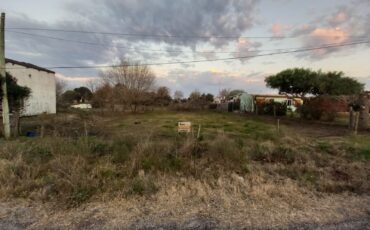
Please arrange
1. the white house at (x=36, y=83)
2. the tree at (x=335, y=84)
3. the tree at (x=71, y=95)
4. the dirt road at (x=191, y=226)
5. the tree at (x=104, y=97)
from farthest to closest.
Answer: the tree at (x=71, y=95) < the tree at (x=104, y=97) < the tree at (x=335, y=84) < the white house at (x=36, y=83) < the dirt road at (x=191, y=226)

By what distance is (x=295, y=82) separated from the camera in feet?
107

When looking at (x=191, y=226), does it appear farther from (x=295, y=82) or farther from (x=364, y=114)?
(x=295, y=82)

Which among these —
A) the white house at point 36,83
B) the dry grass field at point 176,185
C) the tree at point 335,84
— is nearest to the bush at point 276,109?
the tree at point 335,84

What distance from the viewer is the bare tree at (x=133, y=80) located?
40.8 m

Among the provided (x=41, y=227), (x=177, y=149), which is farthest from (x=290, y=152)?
(x=41, y=227)

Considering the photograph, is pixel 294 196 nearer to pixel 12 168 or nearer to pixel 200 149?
pixel 200 149

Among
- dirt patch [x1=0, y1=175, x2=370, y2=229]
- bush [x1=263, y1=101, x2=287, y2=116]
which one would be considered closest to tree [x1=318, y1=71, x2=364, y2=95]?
bush [x1=263, y1=101, x2=287, y2=116]

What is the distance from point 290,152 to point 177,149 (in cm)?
319

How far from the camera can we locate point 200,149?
7387 mm

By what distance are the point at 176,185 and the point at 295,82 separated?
3060 cm

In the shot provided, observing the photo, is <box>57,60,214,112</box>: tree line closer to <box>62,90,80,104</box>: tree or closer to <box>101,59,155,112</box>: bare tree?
<box>101,59,155,112</box>: bare tree

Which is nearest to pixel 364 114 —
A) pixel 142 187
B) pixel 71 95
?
pixel 142 187

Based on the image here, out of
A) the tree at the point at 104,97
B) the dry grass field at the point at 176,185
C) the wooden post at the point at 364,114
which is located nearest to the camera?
the dry grass field at the point at 176,185

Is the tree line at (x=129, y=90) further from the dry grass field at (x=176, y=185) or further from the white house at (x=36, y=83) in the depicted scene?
the dry grass field at (x=176, y=185)
